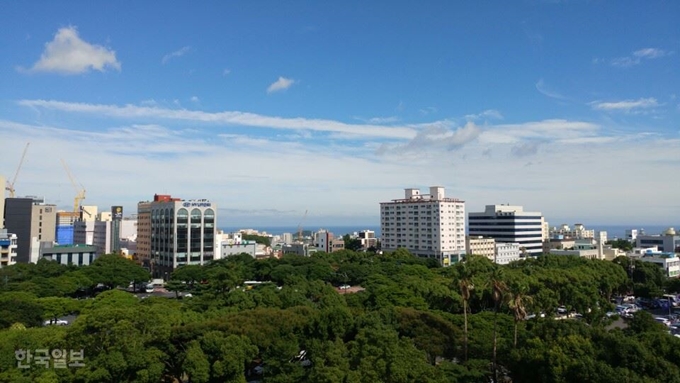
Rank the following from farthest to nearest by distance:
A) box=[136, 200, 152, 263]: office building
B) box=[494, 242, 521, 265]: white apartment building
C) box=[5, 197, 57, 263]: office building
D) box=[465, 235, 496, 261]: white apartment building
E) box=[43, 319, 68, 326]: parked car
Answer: box=[494, 242, 521, 265]: white apartment building < box=[465, 235, 496, 261]: white apartment building < box=[136, 200, 152, 263]: office building < box=[5, 197, 57, 263]: office building < box=[43, 319, 68, 326]: parked car

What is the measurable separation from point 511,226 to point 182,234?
7164 cm

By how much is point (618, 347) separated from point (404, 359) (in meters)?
9.63

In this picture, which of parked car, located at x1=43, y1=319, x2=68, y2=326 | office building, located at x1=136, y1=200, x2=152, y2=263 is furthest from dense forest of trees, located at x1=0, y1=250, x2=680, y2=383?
office building, located at x1=136, y1=200, x2=152, y2=263

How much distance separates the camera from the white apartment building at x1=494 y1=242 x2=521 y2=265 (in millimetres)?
102994

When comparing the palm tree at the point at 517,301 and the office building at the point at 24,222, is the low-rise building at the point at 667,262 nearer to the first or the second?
the palm tree at the point at 517,301

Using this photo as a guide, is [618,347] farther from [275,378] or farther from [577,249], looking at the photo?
[577,249]

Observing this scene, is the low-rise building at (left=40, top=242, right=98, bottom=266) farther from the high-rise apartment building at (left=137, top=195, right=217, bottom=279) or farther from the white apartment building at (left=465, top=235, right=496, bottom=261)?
the white apartment building at (left=465, top=235, right=496, bottom=261)

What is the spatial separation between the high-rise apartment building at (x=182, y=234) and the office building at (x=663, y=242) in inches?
3690

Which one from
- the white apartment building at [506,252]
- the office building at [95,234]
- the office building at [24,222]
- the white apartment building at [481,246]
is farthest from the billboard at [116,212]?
the white apartment building at [506,252]

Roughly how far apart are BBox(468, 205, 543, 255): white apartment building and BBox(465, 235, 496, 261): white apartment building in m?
8.62

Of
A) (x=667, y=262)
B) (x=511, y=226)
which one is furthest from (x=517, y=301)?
(x=511, y=226)

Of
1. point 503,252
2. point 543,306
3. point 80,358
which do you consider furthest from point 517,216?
point 80,358

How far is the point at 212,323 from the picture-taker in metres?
27.2

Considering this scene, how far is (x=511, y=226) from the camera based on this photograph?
110 meters
